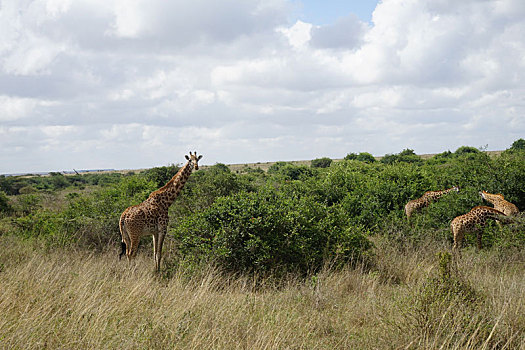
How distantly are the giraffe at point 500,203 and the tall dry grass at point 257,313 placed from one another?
4141 mm

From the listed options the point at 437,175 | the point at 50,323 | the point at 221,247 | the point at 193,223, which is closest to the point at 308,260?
the point at 221,247

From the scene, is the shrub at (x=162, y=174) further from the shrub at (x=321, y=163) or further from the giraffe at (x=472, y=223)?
the shrub at (x=321, y=163)

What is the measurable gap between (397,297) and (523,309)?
1478 millimetres

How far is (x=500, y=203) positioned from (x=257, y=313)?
799 cm

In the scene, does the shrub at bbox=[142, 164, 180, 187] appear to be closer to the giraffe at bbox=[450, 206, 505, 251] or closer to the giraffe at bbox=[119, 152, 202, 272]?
the giraffe at bbox=[119, 152, 202, 272]

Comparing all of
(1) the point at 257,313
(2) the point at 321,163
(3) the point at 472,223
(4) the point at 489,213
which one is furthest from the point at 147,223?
(2) the point at 321,163

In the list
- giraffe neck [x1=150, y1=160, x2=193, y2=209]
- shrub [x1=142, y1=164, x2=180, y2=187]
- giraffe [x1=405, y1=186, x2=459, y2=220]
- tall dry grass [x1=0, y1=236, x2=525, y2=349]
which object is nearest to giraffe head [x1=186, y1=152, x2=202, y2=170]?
giraffe neck [x1=150, y1=160, x2=193, y2=209]

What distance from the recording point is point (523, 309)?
5297 mm

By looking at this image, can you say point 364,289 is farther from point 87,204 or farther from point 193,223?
point 87,204

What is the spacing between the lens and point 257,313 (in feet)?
18.3

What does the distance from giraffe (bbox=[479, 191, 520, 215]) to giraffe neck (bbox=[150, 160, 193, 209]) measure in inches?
297

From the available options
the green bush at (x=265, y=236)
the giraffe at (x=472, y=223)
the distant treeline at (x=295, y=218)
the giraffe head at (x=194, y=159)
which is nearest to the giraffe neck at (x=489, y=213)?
the giraffe at (x=472, y=223)

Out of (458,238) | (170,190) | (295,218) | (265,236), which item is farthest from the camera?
(458,238)

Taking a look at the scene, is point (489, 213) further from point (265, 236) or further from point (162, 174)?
point (162, 174)
